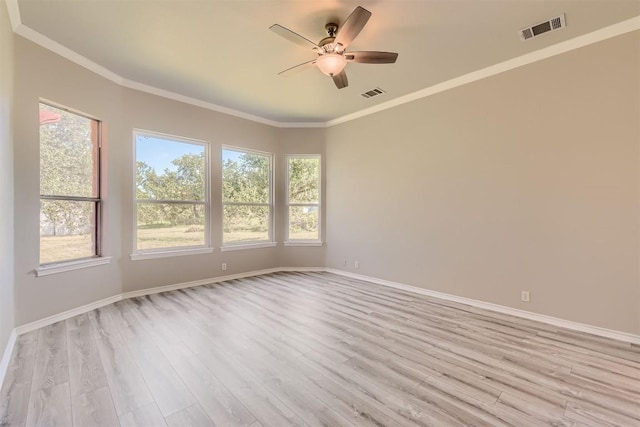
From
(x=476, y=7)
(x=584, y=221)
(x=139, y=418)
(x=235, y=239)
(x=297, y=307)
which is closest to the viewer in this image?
(x=139, y=418)

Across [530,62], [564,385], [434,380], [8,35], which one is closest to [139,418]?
[434,380]

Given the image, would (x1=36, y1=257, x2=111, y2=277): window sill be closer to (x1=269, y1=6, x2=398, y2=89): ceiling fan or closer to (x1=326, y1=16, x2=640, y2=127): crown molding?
(x1=269, y1=6, x2=398, y2=89): ceiling fan

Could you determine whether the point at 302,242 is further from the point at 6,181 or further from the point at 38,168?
the point at 6,181

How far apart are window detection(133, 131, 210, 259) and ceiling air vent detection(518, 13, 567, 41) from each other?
15.2 ft

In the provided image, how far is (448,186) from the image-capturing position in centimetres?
412

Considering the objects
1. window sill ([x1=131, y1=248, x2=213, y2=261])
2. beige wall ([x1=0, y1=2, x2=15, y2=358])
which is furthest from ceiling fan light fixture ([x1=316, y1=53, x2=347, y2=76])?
window sill ([x1=131, y1=248, x2=213, y2=261])

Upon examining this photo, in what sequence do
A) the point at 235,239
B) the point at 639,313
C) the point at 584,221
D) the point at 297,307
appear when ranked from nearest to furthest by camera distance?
the point at 639,313
the point at 584,221
the point at 297,307
the point at 235,239

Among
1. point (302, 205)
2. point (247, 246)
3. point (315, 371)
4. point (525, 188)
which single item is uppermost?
point (525, 188)

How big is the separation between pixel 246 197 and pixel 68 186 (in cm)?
267

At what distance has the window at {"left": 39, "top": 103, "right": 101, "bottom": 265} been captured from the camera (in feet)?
10.5

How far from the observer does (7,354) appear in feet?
7.75

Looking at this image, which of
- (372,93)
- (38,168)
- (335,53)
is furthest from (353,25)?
(38,168)

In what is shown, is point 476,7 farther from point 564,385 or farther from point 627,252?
point 564,385

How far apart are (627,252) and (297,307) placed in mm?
Answer: 3573
